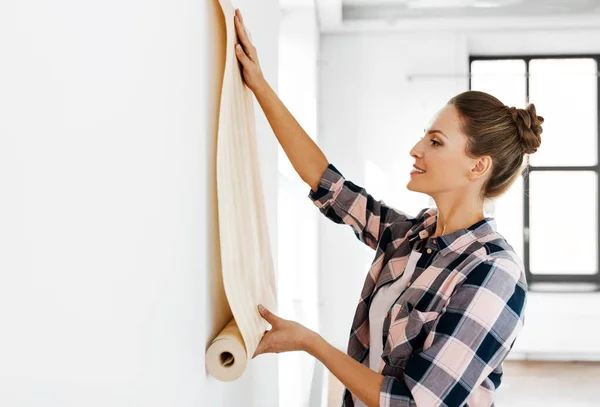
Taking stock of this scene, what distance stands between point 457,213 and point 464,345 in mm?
329

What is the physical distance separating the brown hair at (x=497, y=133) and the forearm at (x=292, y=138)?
0.33m

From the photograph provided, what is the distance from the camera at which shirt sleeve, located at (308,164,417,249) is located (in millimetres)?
1282

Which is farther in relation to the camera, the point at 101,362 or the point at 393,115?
the point at 393,115

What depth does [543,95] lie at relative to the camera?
4188 mm

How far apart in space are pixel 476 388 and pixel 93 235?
2.94 ft

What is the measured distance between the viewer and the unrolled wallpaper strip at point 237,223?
71cm

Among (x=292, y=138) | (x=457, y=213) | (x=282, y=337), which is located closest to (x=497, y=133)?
(x=457, y=213)

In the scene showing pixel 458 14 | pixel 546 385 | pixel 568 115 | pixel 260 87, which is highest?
pixel 458 14

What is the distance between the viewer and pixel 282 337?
0.90 metres

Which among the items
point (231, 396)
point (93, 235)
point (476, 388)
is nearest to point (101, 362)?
point (93, 235)

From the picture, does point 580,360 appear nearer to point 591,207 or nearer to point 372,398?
point 591,207

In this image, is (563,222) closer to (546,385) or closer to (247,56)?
(546,385)

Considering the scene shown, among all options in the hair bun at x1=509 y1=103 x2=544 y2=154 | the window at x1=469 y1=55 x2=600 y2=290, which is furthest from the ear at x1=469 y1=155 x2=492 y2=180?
the window at x1=469 y1=55 x2=600 y2=290

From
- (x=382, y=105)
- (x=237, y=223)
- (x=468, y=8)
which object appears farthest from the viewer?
(x=382, y=105)
